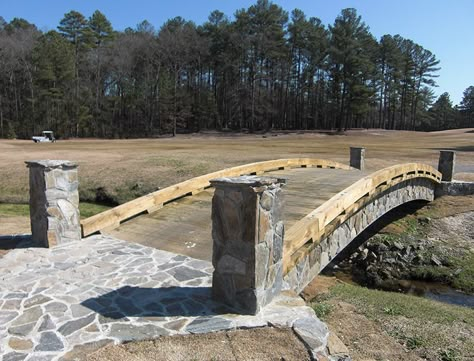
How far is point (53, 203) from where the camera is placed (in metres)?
7.07

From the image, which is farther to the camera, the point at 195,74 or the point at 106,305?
the point at 195,74

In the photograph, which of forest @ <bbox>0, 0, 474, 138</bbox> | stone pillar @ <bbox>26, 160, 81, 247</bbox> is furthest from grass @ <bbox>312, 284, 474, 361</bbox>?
forest @ <bbox>0, 0, 474, 138</bbox>

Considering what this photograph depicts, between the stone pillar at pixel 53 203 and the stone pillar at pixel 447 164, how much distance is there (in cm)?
1691

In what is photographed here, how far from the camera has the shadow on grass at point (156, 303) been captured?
4730 mm

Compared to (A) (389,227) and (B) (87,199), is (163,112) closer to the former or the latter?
(B) (87,199)

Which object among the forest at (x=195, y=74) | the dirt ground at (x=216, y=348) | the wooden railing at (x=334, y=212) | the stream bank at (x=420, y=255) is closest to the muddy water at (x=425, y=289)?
the stream bank at (x=420, y=255)

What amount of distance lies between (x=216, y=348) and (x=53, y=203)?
14.4 ft

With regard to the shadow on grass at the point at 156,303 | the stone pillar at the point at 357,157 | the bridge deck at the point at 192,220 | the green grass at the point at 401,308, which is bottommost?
the green grass at the point at 401,308

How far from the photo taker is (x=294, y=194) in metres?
10.7

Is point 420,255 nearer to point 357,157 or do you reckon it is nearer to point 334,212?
point 357,157

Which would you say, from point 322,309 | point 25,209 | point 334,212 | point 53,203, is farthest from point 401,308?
point 25,209

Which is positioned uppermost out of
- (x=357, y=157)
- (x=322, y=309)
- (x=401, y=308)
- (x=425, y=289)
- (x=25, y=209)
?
(x=357, y=157)

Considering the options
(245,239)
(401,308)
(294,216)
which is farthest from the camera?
(294,216)

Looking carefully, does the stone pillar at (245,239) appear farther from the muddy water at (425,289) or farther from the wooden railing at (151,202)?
the muddy water at (425,289)
